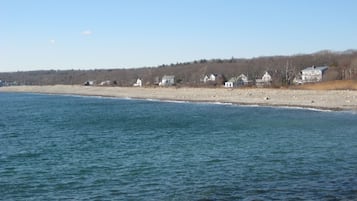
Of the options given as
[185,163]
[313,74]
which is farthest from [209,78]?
[185,163]

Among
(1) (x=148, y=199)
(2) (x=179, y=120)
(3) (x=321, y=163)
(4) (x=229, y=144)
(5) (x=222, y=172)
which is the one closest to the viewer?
(1) (x=148, y=199)

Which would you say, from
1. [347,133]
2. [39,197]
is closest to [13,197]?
[39,197]

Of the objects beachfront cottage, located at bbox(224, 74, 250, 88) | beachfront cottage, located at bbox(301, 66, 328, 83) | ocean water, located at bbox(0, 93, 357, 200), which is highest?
beachfront cottage, located at bbox(301, 66, 328, 83)

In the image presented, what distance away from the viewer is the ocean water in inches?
554

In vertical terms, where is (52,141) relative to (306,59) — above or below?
below

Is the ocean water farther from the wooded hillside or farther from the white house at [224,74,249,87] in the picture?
the white house at [224,74,249,87]

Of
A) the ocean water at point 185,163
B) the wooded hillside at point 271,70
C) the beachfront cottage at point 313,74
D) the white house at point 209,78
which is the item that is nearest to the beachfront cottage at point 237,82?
the wooded hillside at point 271,70

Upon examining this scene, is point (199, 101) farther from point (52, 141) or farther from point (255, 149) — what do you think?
point (255, 149)

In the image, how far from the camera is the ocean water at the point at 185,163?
14.1 meters

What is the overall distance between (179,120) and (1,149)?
54.2ft

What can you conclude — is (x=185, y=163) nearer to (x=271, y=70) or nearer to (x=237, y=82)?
(x=237, y=82)

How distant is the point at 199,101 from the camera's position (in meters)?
65.2

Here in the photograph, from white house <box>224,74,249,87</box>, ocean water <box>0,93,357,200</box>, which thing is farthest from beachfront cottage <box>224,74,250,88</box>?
ocean water <box>0,93,357,200</box>

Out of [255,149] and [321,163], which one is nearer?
[321,163]
